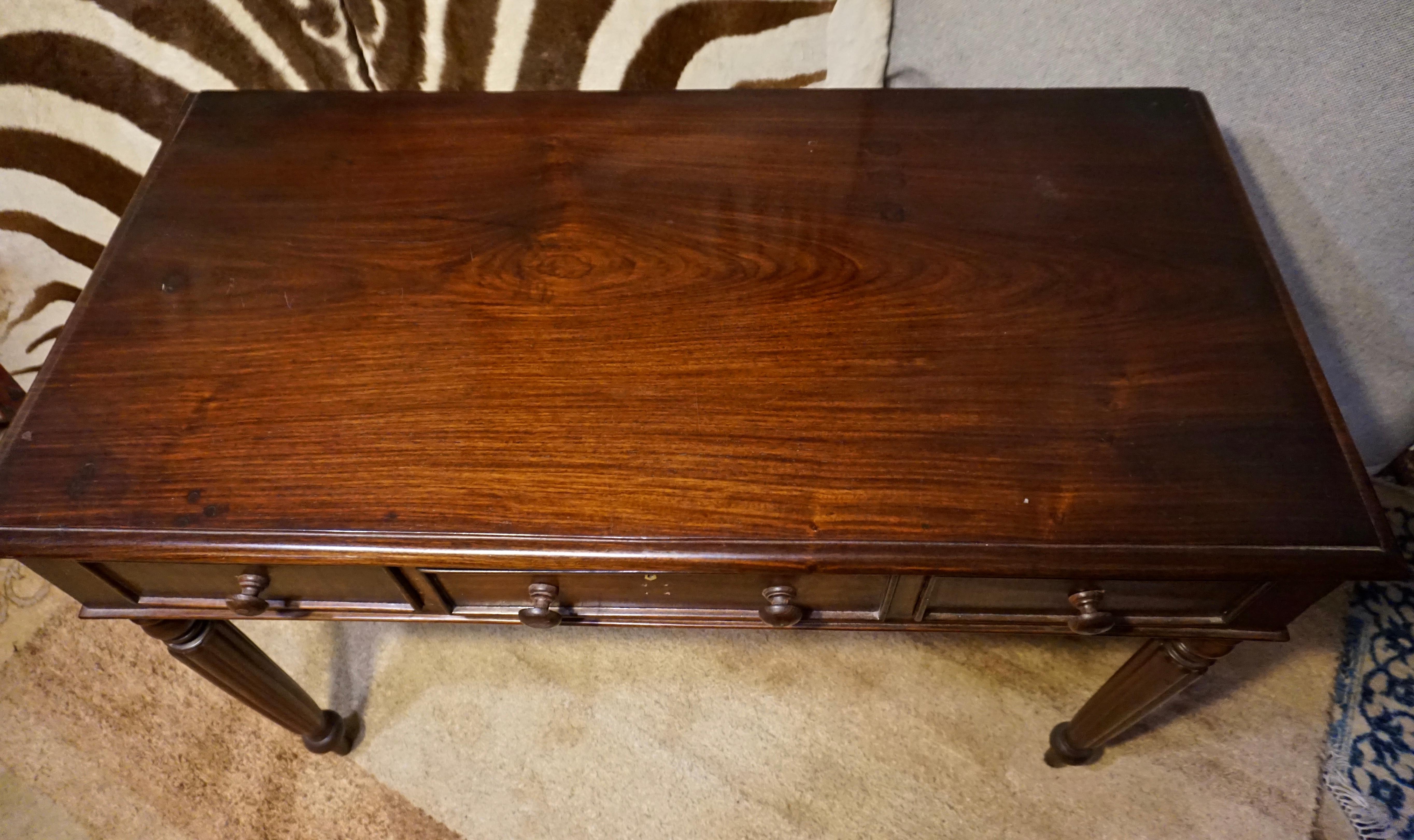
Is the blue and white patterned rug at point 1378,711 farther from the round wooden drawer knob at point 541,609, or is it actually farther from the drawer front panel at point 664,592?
the round wooden drawer knob at point 541,609

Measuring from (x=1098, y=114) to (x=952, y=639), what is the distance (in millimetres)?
698

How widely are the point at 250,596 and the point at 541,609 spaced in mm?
242

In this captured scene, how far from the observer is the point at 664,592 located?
70cm

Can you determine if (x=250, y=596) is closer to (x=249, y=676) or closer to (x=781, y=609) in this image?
(x=249, y=676)

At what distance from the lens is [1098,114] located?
2.79 ft

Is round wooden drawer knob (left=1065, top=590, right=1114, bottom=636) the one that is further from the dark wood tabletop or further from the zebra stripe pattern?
the zebra stripe pattern

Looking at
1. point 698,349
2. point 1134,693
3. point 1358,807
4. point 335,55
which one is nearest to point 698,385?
point 698,349

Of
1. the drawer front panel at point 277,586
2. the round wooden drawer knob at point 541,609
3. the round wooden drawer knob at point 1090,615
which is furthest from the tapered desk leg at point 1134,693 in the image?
the drawer front panel at point 277,586

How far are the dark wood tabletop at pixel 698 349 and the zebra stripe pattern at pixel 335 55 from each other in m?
0.18

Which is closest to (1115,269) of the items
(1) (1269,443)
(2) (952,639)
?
(1) (1269,443)

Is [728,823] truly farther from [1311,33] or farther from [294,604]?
[1311,33]

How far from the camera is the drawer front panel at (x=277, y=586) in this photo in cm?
67

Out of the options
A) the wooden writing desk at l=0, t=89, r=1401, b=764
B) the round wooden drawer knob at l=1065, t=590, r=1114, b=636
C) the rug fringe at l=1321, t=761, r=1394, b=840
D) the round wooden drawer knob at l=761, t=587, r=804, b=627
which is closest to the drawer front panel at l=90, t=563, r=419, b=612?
the wooden writing desk at l=0, t=89, r=1401, b=764

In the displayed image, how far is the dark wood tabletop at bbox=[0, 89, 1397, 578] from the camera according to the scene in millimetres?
592
